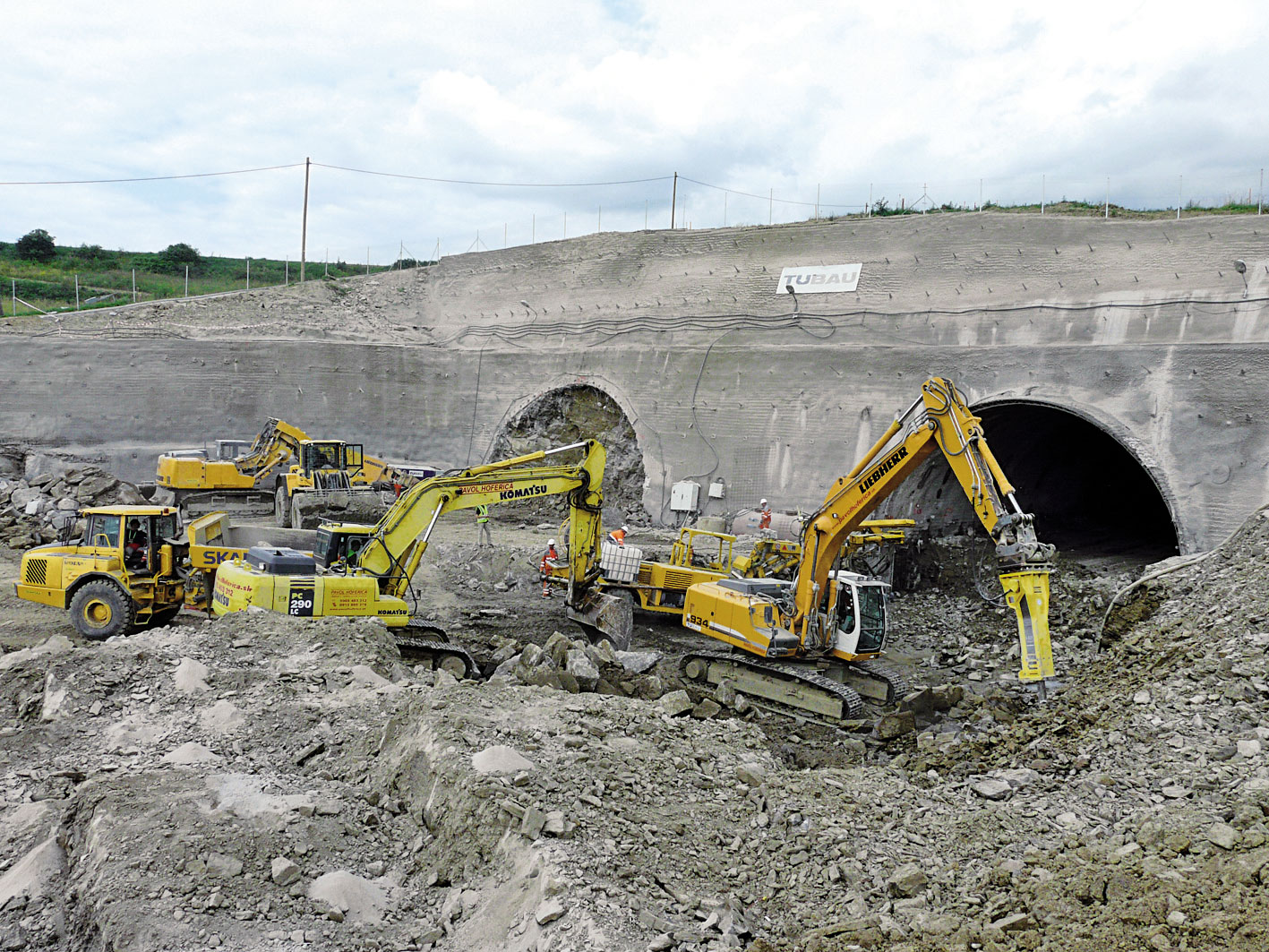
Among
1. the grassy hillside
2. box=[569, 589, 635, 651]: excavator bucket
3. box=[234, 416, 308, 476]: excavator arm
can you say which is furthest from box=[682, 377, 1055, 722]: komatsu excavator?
the grassy hillside

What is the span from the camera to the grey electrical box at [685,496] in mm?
20594

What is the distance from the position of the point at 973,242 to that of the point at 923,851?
14459 millimetres

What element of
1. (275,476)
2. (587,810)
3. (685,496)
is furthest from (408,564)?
(275,476)

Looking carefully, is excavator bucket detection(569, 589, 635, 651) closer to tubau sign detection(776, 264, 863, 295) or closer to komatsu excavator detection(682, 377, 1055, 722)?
komatsu excavator detection(682, 377, 1055, 722)

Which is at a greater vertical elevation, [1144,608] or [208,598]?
[1144,608]

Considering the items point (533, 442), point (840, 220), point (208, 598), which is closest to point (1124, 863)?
point (208, 598)

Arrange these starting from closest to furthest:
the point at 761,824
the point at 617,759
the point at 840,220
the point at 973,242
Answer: the point at 761,824
the point at 617,759
the point at 973,242
the point at 840,220

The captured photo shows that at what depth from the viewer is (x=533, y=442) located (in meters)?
24.8

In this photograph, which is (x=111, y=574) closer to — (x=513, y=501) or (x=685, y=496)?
(x=513, y=501)

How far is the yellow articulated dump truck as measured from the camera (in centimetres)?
1149

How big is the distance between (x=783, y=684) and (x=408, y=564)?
4937 millimetres

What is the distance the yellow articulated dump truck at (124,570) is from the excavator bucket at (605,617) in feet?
15.4

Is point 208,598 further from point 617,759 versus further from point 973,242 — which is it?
point 973,242

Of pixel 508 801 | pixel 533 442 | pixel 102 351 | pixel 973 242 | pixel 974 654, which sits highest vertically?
pixel 973 242
